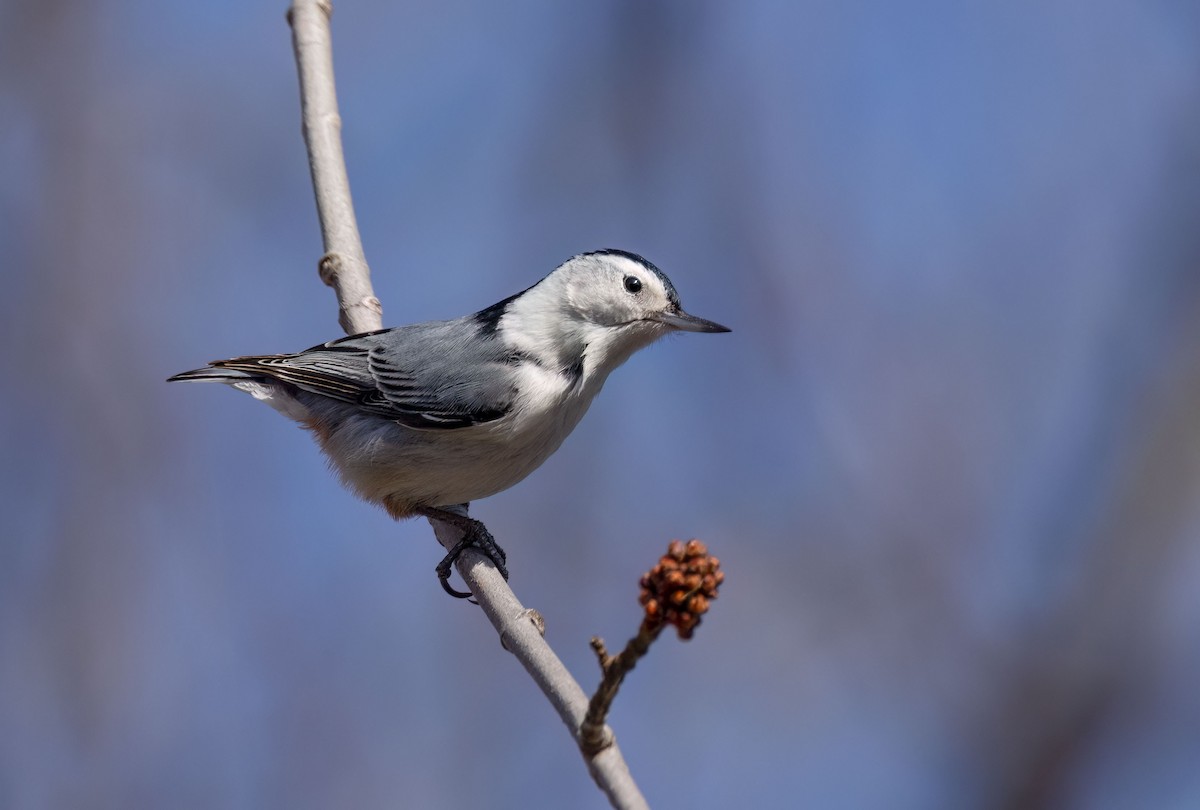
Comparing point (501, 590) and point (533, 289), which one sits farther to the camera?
point (533, 289)

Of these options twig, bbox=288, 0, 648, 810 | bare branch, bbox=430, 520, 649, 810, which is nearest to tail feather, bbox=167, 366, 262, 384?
twig, bbox=288, 0, 648, 810

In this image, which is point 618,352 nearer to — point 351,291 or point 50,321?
point 351,291

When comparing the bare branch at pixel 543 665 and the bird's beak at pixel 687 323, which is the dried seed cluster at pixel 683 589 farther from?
the bird's beak at pixel 687 323

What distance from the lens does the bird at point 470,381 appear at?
288 centimetres

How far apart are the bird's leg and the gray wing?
237 millimetres

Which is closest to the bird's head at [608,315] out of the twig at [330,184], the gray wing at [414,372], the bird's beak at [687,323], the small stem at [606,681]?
the bird's beak at [687,323]

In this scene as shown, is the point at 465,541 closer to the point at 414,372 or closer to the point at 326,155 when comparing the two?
the point at 414,372

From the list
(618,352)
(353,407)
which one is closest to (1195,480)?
(618,352)

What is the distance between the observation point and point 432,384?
9.80 feet

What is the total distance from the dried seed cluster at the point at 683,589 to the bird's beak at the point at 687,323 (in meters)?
1.75

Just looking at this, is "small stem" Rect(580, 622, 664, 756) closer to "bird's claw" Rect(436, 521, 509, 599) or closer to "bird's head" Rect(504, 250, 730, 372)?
"bird's claw" Rect(436, 521, 509, 599)

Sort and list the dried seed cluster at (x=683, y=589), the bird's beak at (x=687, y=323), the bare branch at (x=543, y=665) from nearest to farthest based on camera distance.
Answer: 1. the dried seed cluster at (x=683, y=589)
2. the bare branch at (x=543, y=665)
3. the bird's beak at (x=687, y=323)

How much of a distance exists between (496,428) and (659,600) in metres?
1.59

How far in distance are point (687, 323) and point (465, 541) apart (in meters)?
0.83
